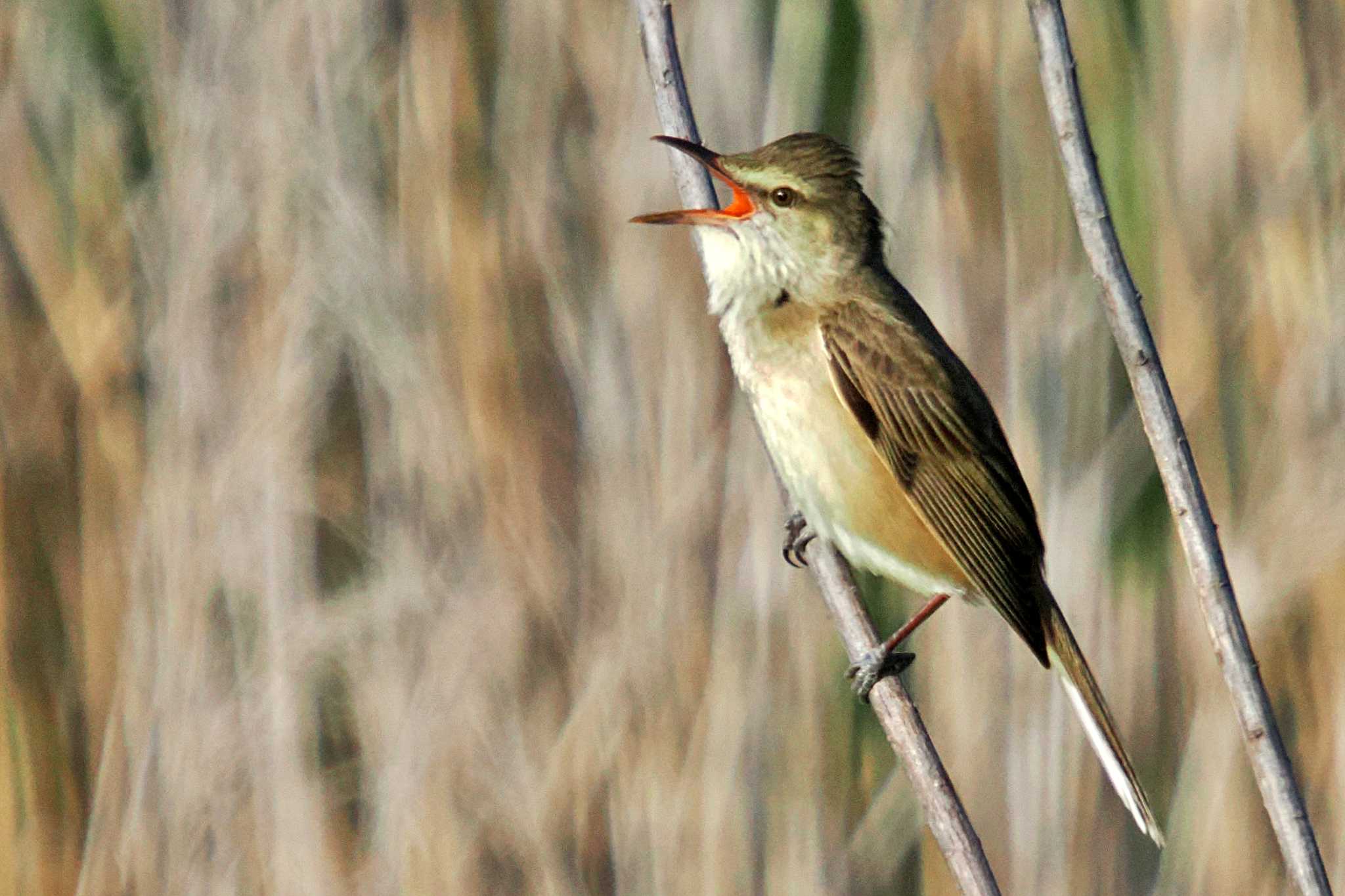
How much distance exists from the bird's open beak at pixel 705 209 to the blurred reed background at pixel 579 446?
419 mm

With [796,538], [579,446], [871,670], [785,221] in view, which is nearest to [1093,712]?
[871,670]

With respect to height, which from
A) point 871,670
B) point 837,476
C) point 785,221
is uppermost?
point 785,221

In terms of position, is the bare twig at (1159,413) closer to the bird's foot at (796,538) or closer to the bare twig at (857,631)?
the bare twig at (857,631)

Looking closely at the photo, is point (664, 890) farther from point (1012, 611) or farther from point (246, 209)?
point (246, 209)

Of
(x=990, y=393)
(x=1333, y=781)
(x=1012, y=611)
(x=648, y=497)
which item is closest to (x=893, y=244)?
(x=990, y=393)

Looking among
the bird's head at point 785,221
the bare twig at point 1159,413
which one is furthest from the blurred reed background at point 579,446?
the bare twig at point 1159,413

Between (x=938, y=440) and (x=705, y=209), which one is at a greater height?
(x=705, y=209)

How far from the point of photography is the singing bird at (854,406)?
2539 millimetres

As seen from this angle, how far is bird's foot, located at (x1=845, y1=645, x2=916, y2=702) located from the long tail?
28 cm

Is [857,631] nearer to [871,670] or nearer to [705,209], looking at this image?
[871,670]

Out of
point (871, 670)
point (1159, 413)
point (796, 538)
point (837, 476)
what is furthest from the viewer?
point (796, 538)

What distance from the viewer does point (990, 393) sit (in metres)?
3.12

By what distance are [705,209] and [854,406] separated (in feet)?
1.35

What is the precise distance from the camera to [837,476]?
2.55 meters
